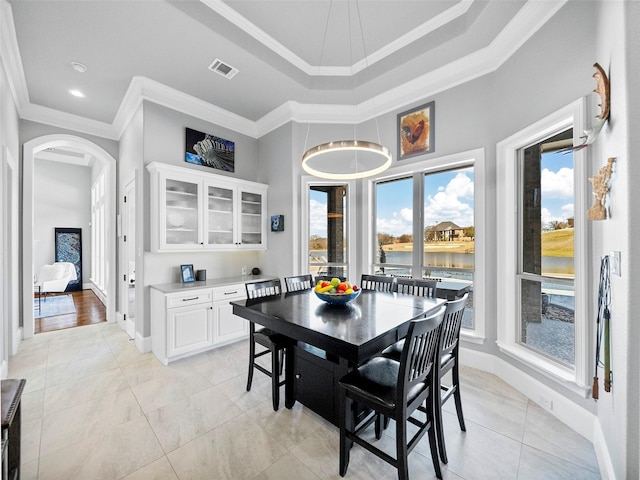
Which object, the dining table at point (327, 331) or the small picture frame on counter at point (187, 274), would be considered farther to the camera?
the small picture frame on counter at point (187, 274)

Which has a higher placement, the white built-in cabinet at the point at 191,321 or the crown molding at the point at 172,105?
the crown molding at the point at 172,105

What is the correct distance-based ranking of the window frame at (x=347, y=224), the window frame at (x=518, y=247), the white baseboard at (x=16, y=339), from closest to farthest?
the window frame at (x=518, y=247) < the white baseboard at (x=16, y=339) < the window frame at (x=347, y=224)

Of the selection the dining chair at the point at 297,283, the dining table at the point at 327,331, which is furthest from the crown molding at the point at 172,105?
the dining table at the point at 327,331

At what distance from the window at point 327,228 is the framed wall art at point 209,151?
1.30 metres

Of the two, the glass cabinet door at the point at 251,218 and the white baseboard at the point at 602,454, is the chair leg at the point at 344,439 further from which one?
the glass cabinet door at the point at 251,218

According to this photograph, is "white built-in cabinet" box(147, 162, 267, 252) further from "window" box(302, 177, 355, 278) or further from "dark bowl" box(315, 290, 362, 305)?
"dark bowl" box(315, 290, 362, 305)

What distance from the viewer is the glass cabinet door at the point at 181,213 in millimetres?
3559

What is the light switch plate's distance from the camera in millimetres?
1510

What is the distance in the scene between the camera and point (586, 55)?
2.09 meters

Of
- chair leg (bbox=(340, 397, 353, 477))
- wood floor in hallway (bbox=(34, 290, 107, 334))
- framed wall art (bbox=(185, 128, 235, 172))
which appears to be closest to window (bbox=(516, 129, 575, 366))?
chair leg (bbox=(340, 397, 353, 477))

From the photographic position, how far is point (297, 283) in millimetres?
3283

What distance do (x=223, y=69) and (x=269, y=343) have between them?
3.05 m

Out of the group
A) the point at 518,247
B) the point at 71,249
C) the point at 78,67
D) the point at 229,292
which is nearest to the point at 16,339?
the point at 229,292

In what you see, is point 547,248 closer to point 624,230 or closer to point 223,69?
point 624,230
